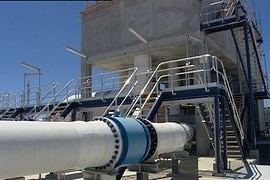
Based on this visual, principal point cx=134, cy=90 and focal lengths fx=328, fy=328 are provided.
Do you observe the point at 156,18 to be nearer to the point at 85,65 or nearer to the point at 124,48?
the point at 124,48

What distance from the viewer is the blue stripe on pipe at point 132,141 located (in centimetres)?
552

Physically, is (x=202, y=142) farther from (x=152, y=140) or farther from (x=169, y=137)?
(x=152, y=140)

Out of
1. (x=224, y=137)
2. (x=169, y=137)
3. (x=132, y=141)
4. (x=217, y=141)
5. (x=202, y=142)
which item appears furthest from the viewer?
(x=202, y=142)

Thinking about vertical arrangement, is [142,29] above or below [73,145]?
above

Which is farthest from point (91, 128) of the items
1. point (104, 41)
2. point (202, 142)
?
point (104, 41)

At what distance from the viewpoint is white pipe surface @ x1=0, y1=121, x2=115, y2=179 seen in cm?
393

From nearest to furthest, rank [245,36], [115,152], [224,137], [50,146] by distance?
[50,146], [115,152], [224,137], [245,36]

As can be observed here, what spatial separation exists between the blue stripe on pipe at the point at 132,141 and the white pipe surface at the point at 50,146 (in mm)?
283

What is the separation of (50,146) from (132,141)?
5.56 feet

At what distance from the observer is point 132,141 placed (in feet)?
18.4

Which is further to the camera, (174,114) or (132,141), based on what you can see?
(174,114)

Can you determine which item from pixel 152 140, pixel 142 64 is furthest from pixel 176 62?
pixel 152 140

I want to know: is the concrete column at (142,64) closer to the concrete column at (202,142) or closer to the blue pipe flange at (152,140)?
the concrete column at (202,142)

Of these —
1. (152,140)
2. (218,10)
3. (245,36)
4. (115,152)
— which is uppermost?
(218,10)
